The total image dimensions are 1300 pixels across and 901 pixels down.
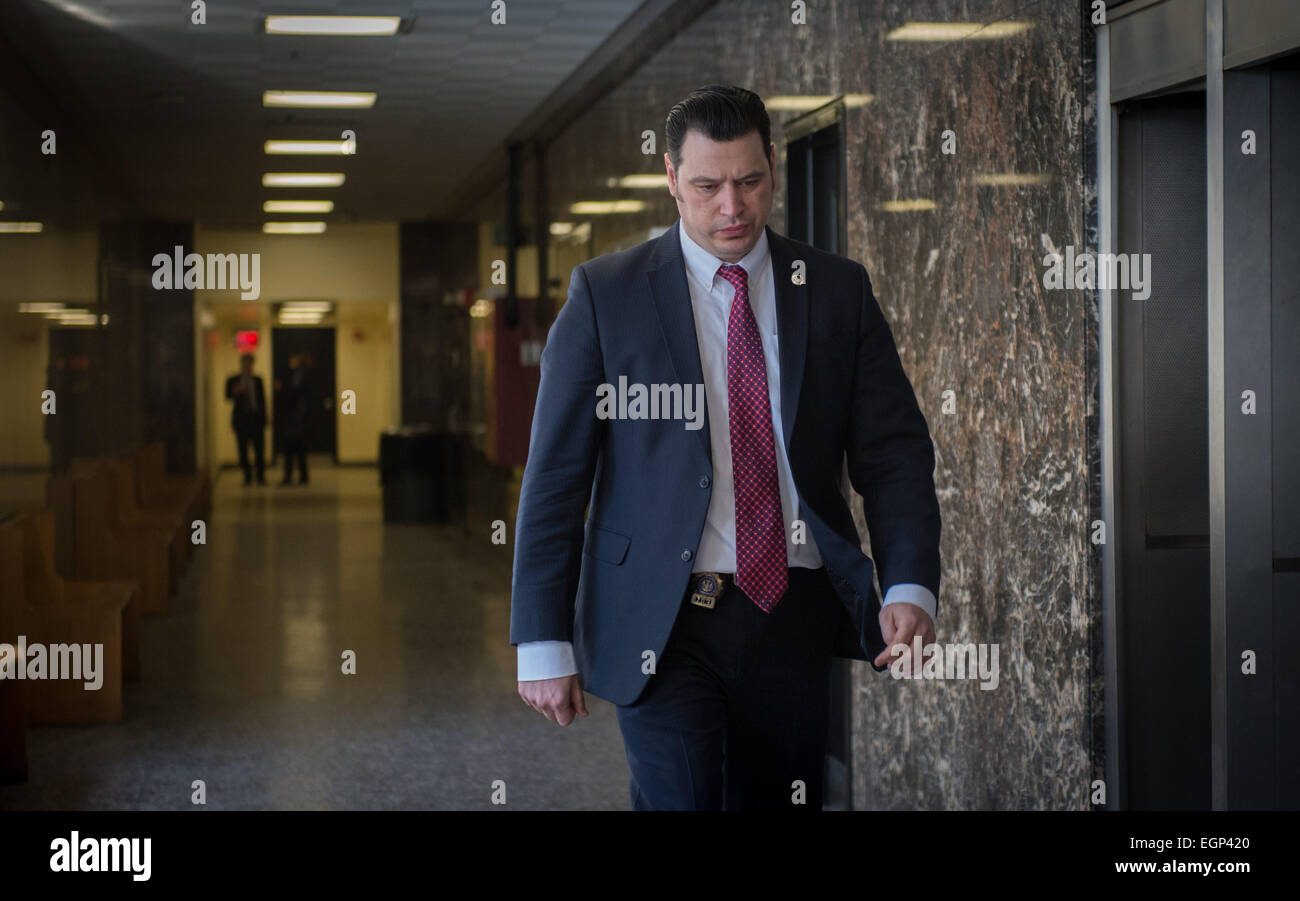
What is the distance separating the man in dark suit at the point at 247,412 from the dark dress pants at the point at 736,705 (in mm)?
14056

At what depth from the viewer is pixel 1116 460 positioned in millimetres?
2961

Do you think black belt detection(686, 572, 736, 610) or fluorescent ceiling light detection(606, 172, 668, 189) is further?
fluorescent ceiling light detection(606, 172, 668, 189)

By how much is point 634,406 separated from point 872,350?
426 millimetres

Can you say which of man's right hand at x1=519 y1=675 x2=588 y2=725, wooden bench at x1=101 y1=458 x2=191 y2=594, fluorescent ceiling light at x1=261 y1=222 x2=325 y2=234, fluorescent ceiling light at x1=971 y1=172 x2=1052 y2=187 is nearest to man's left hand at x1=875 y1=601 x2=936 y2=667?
man's right hand at x1=519 y1=675 x2=588 y2=725

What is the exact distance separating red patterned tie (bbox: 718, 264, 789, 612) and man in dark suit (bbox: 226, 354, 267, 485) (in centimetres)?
1400

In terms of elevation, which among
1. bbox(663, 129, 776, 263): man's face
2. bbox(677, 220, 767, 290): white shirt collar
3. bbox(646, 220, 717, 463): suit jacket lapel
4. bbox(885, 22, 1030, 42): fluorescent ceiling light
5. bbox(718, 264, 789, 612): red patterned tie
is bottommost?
bbox(718, 264, 789, 612): red patterned tie

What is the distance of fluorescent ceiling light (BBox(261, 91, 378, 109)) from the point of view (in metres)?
8.03

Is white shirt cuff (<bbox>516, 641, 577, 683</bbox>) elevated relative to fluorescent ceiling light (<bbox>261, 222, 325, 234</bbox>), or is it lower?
lower

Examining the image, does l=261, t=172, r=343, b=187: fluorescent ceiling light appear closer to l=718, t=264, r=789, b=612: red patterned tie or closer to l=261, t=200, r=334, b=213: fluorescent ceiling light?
l=261, t=200, r=334, b=213: fluorescent ceiling light

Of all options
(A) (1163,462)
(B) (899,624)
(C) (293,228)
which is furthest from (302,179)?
(B) (899,624)
